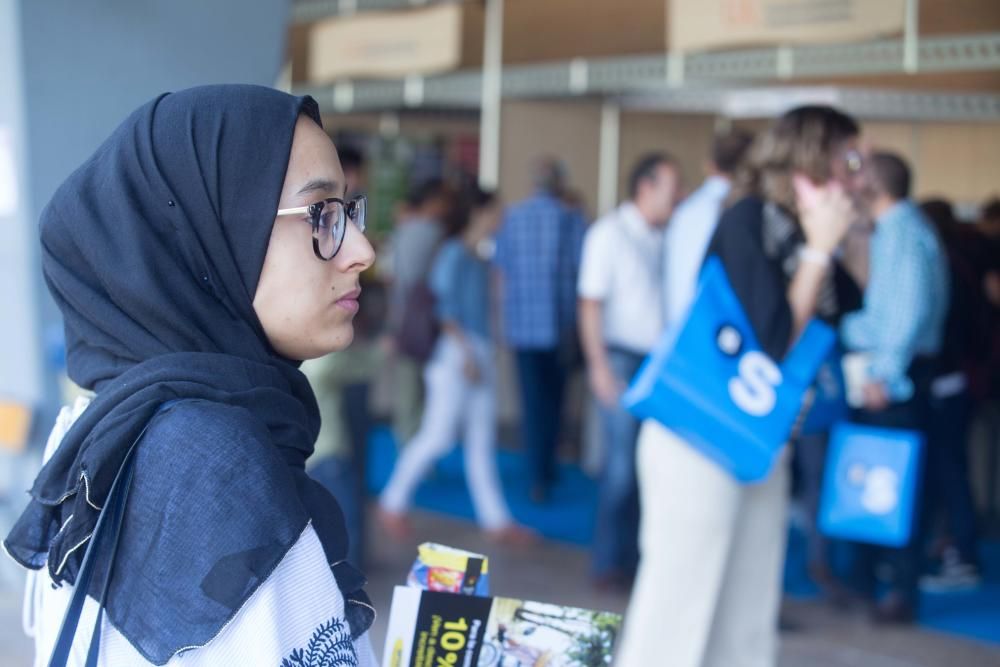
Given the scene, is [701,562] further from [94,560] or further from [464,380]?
[464,380]

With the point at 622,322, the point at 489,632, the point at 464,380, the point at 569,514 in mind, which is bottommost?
the point at 569,514

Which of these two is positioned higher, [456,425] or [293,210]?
[293,210]

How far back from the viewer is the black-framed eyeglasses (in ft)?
5.20

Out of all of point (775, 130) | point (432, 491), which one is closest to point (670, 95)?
point (432, 491)

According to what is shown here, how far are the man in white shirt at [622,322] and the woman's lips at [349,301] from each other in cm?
403

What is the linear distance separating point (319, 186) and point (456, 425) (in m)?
5.34

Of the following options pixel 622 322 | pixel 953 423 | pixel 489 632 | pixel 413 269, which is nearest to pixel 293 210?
pixel 489 632

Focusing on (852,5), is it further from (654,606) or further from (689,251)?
(654,606)

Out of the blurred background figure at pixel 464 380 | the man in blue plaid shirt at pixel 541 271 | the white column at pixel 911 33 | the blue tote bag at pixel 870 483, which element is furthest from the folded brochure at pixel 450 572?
the man in blue plaid shirt at pixel 541 271

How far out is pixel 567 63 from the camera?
24.0ft

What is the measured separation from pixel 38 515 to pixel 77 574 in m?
0.17

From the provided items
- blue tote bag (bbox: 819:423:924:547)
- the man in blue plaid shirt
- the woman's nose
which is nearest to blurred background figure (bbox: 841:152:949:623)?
blue tote bag (bbox: 819:423:924:547)

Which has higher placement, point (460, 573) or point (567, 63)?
point (567, 63)

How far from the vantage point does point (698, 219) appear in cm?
541
